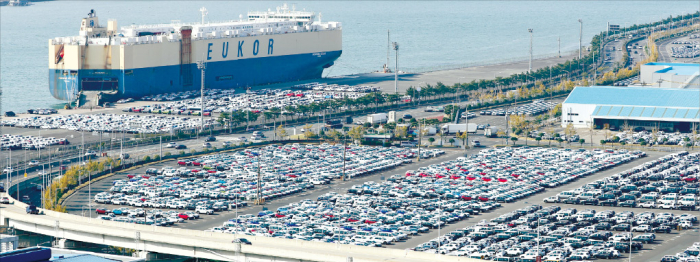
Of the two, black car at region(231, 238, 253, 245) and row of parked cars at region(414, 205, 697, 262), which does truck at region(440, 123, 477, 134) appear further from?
black car at region(231, 238, 253, 245)

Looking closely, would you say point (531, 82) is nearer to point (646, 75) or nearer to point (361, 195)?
point (646, 75)

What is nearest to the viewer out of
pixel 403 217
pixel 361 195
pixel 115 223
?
pixel 115 223

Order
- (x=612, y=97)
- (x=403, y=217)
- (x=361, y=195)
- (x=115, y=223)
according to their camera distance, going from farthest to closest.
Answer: (x=612, y=97), (x=361, y=195), (x=403, y=217), (x=115, y=223)

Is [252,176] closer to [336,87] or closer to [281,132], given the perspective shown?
[281,132]

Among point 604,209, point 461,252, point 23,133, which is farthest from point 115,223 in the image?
point 23,133

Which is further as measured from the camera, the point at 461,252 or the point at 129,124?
the point at 129,124

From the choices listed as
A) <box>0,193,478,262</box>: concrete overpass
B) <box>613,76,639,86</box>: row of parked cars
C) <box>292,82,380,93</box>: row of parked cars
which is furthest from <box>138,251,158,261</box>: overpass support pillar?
<box>613,76,639,86</box>: row of parked cars

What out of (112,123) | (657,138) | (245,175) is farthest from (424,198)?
(112,123)
